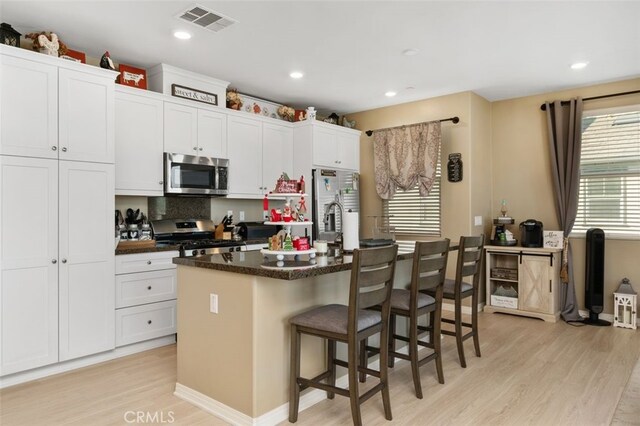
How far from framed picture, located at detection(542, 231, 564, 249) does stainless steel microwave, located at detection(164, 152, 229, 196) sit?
3.67m

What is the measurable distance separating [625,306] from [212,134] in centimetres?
471

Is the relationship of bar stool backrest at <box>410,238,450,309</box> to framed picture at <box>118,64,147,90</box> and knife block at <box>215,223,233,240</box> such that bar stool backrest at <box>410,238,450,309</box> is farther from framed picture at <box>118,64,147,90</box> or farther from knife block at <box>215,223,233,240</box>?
framed picture at <box>118,64,147,90</box>

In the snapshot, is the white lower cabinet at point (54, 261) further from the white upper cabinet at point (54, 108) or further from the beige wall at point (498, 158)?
the beige wall at point (498, 158)

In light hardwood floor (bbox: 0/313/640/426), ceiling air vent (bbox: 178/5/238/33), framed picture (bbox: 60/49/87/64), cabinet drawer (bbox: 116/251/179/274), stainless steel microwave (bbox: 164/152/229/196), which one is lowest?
light hardwood floor (bbox: 0/313/640/426)

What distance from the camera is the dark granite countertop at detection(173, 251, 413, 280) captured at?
2.16 meters

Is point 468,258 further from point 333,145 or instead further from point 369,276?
point 333,145

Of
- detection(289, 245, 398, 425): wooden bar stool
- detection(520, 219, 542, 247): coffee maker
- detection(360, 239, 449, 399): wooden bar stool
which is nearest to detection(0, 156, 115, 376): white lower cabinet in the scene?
detection(289, 245, 398, 425): wooden bar stool

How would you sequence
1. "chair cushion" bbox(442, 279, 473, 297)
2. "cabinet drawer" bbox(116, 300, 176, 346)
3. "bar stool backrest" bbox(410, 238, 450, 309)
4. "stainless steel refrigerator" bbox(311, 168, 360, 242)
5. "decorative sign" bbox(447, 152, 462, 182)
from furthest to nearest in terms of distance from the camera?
1. "stainless steel refrigerator" bbox(311, 168, 360, 242)
2. "decorative sign" bbox(447, 152, 462, 182)
3. "cabinet drawer" bbox(116, 300, 176, 346)
4. "chair cushion" bbox(442, 279, 473, 297)
5. "bar stool backrest" bbox(410, 238, 450, 309)

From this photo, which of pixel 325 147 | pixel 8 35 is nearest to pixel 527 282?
pixel 325 147

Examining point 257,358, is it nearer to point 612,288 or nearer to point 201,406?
point 201,406

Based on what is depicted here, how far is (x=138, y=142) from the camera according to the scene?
157 inches

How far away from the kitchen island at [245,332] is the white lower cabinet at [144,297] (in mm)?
1069

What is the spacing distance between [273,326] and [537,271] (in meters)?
3.59

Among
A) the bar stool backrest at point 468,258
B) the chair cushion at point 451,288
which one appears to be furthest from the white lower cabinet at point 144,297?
the bar stool backrest at point 468,258
